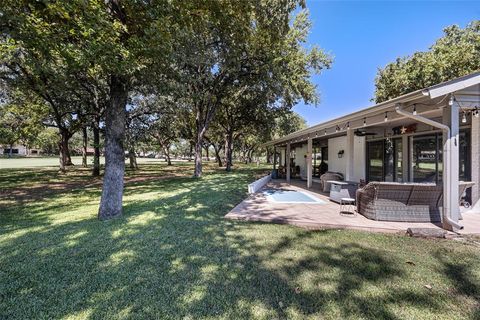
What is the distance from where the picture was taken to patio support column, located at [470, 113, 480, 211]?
628cm

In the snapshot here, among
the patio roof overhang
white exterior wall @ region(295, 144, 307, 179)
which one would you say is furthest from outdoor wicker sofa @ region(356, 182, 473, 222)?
white exterior wall @ region(295, 144, 307, 179)

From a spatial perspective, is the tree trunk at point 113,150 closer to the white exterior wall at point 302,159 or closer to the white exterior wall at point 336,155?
the white exterior wall at point 336,155

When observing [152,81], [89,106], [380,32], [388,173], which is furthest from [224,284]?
[89,106]

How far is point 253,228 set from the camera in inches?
203

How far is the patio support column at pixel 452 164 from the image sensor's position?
4.86m

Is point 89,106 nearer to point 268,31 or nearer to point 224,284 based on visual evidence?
point 268,31

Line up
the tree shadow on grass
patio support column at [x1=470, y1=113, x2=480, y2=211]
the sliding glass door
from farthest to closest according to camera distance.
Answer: the sliding glass door < patio support column at [x1=470, y1=113, x2=480, y2=211] < the tree shadow on grass

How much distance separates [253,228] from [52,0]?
239 inches

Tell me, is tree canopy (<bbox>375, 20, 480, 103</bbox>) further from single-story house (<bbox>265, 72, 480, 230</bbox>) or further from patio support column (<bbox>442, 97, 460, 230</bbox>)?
patio support column (<bbox>442, 97, 460, 230</bbox>)

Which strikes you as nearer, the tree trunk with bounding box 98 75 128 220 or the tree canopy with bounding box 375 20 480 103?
the tree trunk with bounding box 98 75 128 220

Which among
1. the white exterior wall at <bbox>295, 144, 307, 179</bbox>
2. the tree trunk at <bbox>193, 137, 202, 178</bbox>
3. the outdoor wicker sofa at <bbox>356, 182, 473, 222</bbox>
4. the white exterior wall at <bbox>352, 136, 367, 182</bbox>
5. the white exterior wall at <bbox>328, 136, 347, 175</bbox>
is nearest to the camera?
the outdoor wicker sofa at <bbox>356, 182, 473, 222</bbox>

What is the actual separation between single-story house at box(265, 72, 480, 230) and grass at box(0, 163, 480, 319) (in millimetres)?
1700

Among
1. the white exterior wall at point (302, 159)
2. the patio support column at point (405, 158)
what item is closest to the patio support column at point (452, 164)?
the patio support column at point (405, 158)

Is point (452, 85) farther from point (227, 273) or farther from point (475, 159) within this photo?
point (227, 273)
